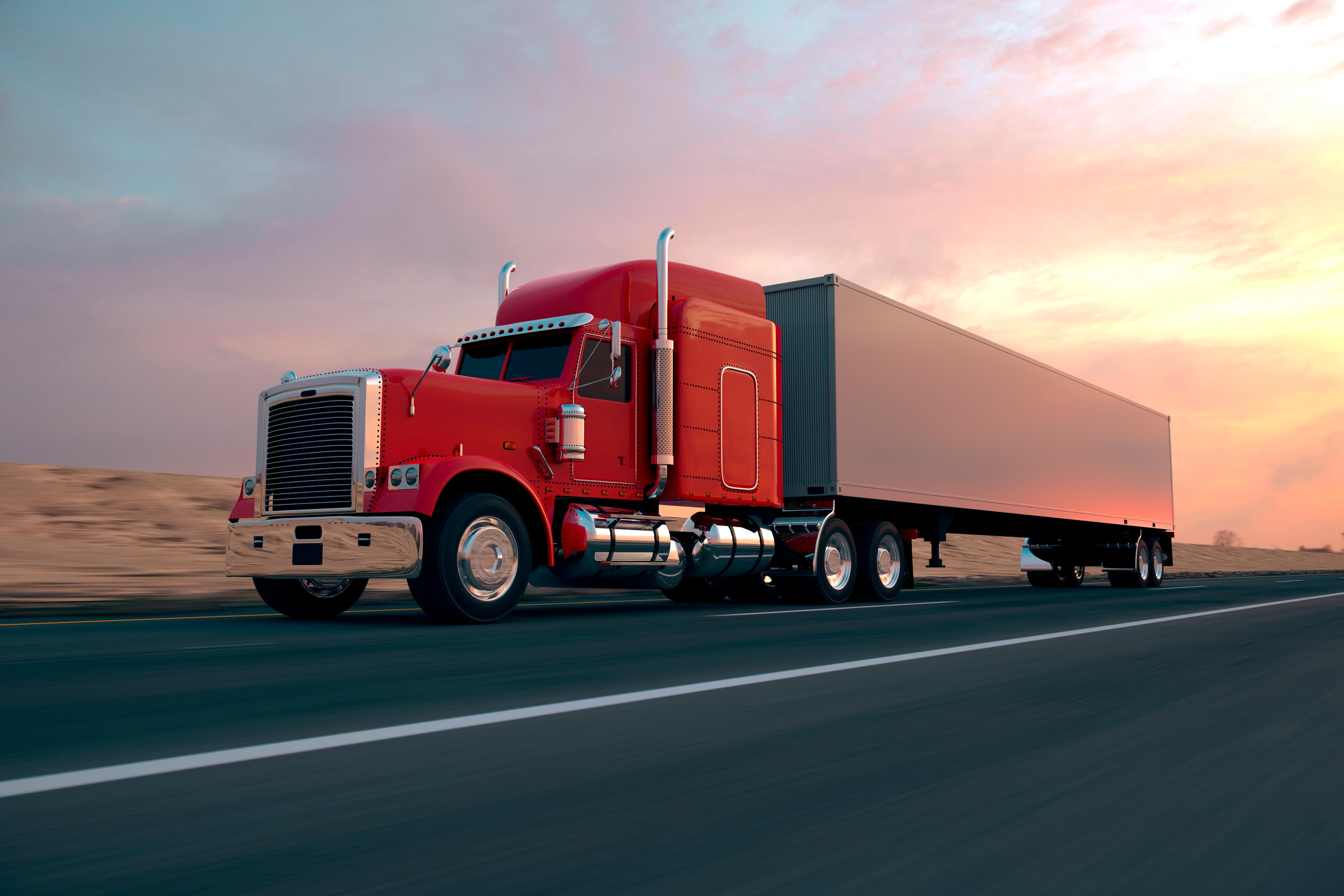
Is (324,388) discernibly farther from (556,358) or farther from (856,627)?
(856,627)

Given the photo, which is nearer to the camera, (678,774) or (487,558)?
(678,774)

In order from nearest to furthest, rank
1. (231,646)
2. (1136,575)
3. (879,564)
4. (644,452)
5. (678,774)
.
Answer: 1. (678,774)
2. (231,646)
3. (644,452)
4. (879,564)
5. (1136,575)

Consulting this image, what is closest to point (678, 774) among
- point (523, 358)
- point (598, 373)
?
point (598, 373)

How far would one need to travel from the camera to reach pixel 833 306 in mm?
14164

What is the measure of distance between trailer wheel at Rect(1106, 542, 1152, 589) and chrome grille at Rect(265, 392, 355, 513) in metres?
21.0

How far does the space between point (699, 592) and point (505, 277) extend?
216 inches

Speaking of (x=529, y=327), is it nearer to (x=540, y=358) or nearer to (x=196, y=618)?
(x=540, y=358)

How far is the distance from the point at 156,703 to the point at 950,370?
1431 cm

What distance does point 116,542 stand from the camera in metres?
20.4

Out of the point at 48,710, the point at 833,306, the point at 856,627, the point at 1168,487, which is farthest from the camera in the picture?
the point at 1168,487

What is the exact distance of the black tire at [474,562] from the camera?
912 centimetres

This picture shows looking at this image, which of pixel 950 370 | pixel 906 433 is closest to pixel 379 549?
pixel 906 433

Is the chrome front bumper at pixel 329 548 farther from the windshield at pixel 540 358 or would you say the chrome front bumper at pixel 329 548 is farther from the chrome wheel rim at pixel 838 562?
the chrome wheel rim at pixel 838 562

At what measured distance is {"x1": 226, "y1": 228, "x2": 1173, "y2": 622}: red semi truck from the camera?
952cm
